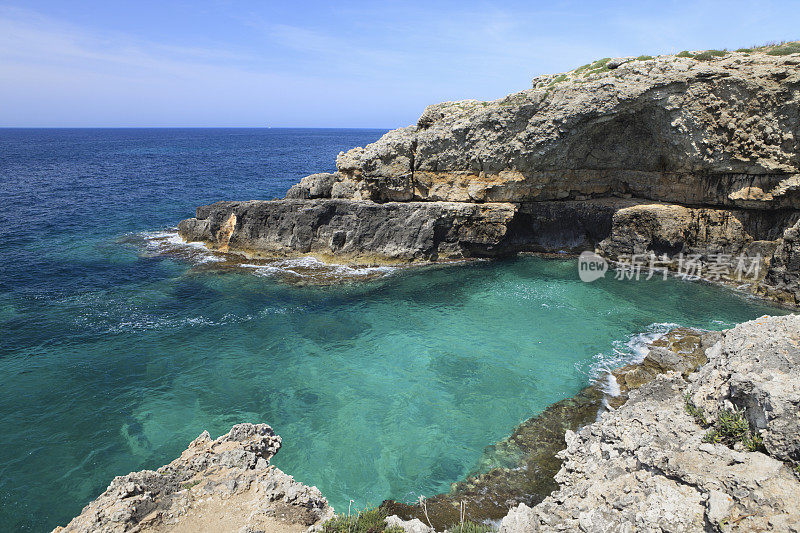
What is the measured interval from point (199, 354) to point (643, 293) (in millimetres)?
26717

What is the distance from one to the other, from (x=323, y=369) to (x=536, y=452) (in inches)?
392

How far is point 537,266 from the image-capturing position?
1288 inches

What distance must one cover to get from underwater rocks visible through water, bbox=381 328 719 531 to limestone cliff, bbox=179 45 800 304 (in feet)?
44.1

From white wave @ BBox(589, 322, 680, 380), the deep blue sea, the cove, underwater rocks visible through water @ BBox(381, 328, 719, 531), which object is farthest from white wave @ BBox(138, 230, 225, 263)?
white wave @ BBox(589, 322, 680, 380)

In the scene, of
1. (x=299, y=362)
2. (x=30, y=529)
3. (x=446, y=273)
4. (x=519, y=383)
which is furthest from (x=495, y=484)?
(x=446, y=273)

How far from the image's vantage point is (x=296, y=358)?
68.1 feet

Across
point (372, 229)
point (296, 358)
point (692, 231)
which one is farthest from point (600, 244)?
point (296, 358)

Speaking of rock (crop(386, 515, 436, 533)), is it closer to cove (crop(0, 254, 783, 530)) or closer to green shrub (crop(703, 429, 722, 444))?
cove (crop(0, 254, 783, 530))

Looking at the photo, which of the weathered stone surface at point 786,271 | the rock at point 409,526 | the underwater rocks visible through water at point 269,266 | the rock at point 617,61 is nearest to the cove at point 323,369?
the underwater rocks visible through water at point 269,266

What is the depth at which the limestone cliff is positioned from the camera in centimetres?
2616

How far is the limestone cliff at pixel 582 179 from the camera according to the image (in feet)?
85.8

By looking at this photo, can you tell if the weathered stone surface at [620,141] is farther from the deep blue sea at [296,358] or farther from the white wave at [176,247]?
the white wave at [176,247]

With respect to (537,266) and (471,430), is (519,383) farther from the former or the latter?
(537,266)

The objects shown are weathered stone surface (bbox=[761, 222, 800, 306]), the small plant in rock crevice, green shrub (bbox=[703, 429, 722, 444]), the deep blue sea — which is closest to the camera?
the small plant in rock crevice
